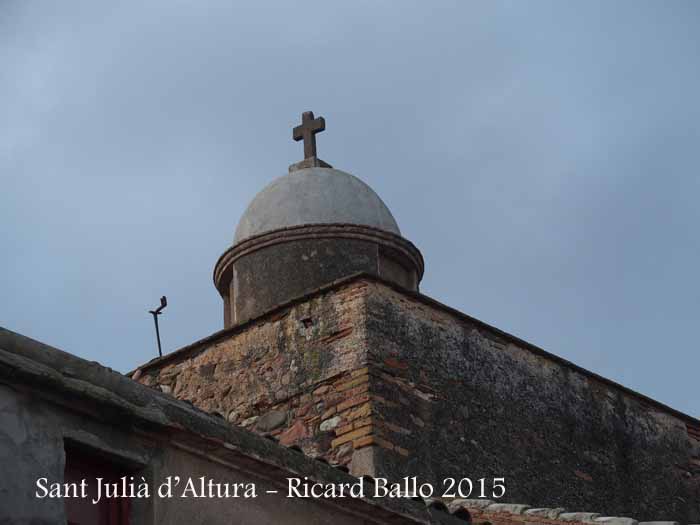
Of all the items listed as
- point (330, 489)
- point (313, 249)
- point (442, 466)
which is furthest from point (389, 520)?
point (313, 249)

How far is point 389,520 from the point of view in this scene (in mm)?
8578

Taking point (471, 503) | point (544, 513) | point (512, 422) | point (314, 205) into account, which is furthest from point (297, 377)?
point (544, 513)

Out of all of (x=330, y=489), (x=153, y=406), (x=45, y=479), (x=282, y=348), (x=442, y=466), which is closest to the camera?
(x=45, y=479)

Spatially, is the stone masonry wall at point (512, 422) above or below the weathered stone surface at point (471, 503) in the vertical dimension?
above

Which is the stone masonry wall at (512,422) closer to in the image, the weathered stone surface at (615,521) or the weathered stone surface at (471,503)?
the weathered stone surface at (471,503)

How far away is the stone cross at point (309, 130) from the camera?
15.2 meters

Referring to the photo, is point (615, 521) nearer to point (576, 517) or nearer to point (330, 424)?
point (576, 517)

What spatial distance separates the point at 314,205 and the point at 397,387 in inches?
103

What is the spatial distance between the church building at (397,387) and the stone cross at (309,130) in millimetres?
14

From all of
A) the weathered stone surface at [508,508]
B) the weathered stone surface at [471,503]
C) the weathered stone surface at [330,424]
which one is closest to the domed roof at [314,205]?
the weathered stone surface at [330,424]

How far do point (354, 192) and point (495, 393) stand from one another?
2.57 m

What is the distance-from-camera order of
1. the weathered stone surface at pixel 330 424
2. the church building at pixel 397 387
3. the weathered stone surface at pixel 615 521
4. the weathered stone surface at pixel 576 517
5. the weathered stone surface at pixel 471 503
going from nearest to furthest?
the weathered stone surface at pixel 615 521, the weathered stone surface at pixel 576 517, the weathered stone surface at pixel 471 503, the church building at pixel 397 387, the weathered stone surface at pixel 330 424

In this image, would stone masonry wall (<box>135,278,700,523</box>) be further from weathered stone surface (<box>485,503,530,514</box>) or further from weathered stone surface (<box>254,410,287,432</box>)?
weathered stone surface (<box>485,503,530,514</box>)

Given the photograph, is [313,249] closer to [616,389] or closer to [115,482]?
[616,389]
